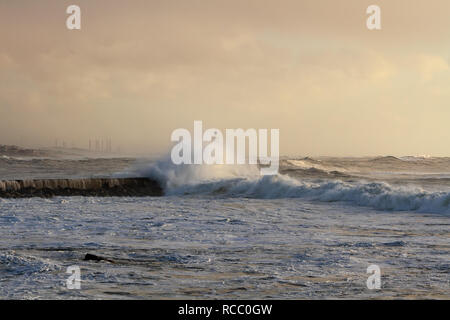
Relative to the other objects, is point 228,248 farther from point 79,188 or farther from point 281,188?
point 79,188

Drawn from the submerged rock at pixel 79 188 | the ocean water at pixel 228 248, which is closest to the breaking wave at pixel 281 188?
the ocean water at pixel 228 248

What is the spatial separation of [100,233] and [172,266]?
3.52m

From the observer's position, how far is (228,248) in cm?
887

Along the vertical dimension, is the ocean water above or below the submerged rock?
above

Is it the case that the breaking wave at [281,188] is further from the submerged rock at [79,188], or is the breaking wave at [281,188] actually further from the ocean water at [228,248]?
the submerged rock at [79,188]

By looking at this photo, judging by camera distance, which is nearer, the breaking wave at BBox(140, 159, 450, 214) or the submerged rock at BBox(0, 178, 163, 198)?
the breaking wave at BBox(140, 159, 450, 214)

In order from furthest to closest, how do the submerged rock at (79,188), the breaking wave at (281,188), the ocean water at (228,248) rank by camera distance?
the submerged rock at (79,188), the breaking wave at (281,188), the ocean water at (228,248)

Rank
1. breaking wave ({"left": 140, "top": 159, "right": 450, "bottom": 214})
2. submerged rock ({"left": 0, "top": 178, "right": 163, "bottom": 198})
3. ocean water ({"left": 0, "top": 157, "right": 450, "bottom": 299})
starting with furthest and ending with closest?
1. submerged rock ({"left": 0, "top": 178, "right": 163, "bottom": 198})
2. breaking wave ({"left": 140, "top": 159, "right": 450, "bottom": 214})
3. ocean water ({"left": 0, "top": 157, "right": 450, "bottom": 299})

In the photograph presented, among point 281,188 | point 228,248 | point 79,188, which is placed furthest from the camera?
point 281,188

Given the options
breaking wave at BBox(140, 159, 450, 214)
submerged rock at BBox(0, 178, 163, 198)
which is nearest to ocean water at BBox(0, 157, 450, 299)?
breaking wave at BBox(140, 159, 450, 214)

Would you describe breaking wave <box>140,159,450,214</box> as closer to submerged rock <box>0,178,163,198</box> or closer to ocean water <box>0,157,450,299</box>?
ocean water <box>0,157,450,299</box>

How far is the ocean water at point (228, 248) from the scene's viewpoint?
6148 mm

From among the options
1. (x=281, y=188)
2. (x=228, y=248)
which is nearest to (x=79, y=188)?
(x=281, y=188)

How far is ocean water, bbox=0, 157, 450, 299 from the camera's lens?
6.15 m
